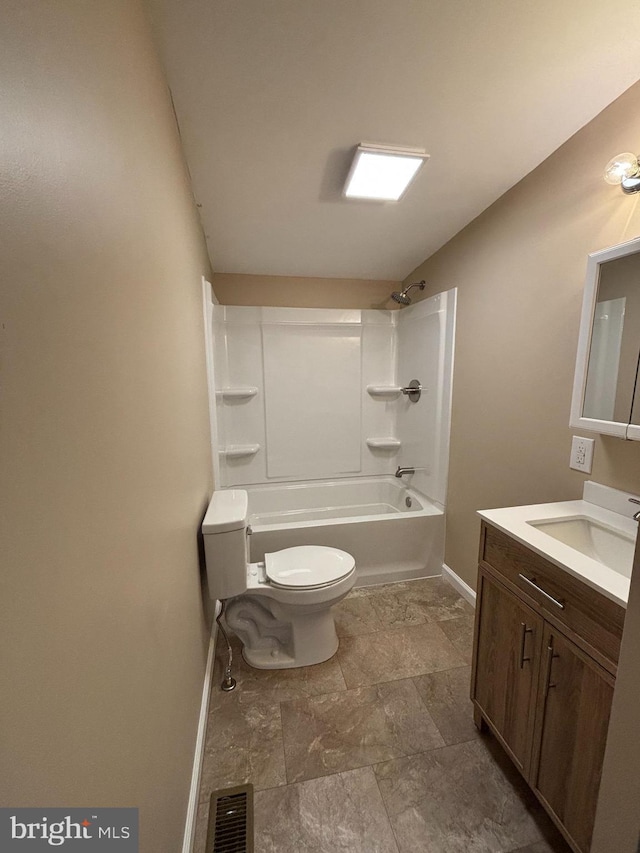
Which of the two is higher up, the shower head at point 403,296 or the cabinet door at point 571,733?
the shower head at point 403,296

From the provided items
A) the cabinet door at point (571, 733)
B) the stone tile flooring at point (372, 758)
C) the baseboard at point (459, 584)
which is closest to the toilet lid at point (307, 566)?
the stone tile flooring at point (372, 758)

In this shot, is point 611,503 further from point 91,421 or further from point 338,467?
point 338,467

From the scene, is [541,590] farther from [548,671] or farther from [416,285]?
[416,285]

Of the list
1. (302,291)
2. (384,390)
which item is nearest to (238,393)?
(302,291)

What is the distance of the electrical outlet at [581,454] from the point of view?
1410 mm

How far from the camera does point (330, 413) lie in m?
3.08

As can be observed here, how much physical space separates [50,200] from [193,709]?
5.01 ft

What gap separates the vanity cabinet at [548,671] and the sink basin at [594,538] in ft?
0.81

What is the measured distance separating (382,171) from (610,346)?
4.00 ft

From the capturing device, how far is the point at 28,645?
0.36 meters

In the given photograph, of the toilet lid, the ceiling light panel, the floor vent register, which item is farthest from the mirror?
the floor vent register

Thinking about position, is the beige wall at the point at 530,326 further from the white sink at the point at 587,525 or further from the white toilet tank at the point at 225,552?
the white toilet tank at the point at 225,552

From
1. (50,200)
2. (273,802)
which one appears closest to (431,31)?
(50,200)

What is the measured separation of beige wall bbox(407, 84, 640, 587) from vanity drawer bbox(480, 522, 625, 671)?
0.54 meters
